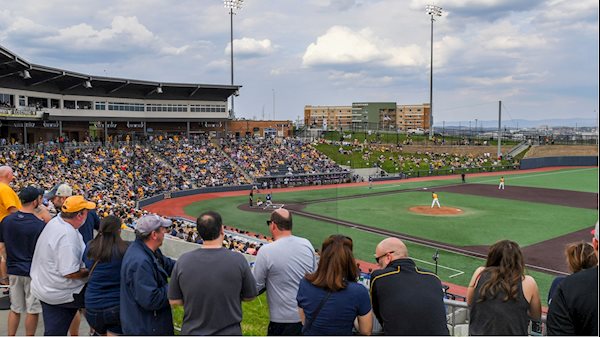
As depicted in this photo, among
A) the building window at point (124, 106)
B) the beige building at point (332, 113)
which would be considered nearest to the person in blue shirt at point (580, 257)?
the building window at point (124, 106)

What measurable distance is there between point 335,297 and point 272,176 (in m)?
41.8

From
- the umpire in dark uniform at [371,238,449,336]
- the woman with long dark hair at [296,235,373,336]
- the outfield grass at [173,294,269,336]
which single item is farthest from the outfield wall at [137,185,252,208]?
the umpire in dark uniform at [371,238,449,336]

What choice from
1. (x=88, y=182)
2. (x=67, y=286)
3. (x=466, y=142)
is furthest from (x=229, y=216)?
(x=466, y=142)

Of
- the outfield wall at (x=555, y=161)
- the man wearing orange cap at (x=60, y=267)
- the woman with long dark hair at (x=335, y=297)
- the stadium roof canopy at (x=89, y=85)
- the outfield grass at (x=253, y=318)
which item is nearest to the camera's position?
the woman with long dark hair at (x=335, y=297)

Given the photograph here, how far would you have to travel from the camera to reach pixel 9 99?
39.3 m

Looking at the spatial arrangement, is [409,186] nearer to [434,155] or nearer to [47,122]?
[434,155]

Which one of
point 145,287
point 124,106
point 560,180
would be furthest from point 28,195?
point 560,180

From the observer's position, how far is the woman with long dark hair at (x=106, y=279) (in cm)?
491

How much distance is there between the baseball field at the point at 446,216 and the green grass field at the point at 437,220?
4 cm

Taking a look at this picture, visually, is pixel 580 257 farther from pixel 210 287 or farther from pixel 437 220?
pixel 437 220

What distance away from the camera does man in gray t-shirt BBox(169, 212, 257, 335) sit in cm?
411

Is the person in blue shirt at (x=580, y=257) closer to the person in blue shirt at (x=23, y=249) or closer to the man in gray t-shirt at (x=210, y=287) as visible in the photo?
the man in gray t-shirt at (x=210, y=287)

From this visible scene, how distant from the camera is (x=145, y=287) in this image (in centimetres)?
441

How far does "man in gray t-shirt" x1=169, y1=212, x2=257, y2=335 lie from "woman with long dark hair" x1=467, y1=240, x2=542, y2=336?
77.8 inches
